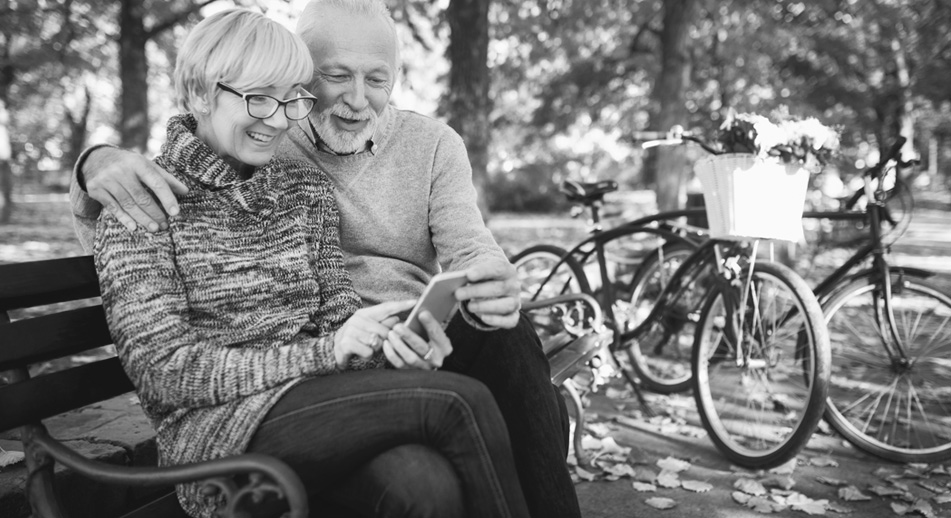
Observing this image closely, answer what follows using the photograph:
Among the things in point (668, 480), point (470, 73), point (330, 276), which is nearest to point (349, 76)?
point (330, 276)

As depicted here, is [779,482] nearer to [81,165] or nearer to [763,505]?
[763,505]

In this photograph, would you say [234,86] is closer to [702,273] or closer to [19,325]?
[19,325]

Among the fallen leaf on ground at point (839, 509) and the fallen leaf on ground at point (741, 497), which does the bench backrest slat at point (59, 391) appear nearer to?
the fallen leaf on ground at point (741, 497)

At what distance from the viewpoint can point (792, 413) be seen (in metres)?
4.12

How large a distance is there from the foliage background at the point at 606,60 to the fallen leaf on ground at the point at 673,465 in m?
1.69

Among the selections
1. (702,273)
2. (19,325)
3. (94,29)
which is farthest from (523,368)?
(94,29)

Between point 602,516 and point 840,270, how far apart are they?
185 centimetres

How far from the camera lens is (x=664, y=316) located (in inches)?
183

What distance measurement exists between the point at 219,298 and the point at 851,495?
2.65 metres

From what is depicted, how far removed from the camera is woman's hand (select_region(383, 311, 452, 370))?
1.71 metres

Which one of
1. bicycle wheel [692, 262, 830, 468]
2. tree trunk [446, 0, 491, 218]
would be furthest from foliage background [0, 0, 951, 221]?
bicycle wheel [692, 262, 830, 468]

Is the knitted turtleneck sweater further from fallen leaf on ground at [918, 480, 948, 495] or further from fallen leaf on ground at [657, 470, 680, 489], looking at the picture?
fallen leaf on ground at [918, 480, 948, 495]

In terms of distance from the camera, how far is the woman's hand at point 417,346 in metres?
1.71

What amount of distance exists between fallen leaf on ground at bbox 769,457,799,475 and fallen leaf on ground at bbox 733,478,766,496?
0.19 metres
